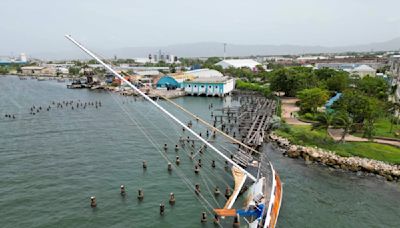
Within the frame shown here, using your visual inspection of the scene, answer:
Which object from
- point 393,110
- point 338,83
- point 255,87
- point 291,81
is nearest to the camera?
point 393,110

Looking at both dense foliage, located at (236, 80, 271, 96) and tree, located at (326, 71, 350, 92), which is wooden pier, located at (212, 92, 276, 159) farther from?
tree, located at (326, 71, 350, 92)

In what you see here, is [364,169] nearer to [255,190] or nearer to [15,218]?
[255,190]

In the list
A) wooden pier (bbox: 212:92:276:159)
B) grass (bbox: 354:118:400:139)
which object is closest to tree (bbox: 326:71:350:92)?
wooden pier (bbox: 212:92:276:159)

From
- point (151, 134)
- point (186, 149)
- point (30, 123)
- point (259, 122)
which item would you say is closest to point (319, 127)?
point (259, 122)

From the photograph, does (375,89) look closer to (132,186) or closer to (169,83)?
(169,83)

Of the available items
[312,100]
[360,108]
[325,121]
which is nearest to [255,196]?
[325,121]

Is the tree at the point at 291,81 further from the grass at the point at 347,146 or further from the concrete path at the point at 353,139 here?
the grass at the point at 347,146
